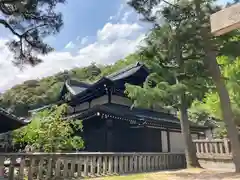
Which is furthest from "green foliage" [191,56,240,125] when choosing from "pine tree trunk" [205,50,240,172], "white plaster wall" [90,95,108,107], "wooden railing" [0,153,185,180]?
"white plaster wall" [90,95,108,107]

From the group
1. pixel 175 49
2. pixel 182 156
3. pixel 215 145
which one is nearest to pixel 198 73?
pixel 175 49

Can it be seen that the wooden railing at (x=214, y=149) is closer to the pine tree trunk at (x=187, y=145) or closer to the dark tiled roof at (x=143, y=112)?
the pine tree trunk at (x=187, y=145)

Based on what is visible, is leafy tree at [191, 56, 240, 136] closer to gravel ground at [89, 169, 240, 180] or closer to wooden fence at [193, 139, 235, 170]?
wooden fence at [193, 139, 235, 170]

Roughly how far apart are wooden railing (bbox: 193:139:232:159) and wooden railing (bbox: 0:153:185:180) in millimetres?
1930

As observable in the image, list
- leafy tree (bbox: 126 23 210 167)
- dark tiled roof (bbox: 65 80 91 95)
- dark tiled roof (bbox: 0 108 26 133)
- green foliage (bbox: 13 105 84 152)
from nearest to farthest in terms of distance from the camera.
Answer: dark tiled roof (bbox: 0 108 26 133)
green foliage (bbox: 13 105 84 152)
leafy tree (bbox: 126 23 210 167)
dark tiled roof (bbox: 65 80 91 95)

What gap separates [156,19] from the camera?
35.7 ft

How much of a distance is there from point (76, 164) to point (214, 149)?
22.6 feet

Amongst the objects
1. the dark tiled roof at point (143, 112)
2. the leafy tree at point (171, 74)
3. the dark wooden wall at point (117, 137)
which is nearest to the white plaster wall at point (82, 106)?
the dark tiled roof at point (143, 112)

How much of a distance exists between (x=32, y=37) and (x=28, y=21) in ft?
1.85

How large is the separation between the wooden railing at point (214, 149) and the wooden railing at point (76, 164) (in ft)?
6.33

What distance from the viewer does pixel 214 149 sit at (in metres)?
12.5

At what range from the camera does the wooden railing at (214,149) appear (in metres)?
11.7

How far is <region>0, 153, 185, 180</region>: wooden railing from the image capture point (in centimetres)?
819

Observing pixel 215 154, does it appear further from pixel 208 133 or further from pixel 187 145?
pixel 208 133
